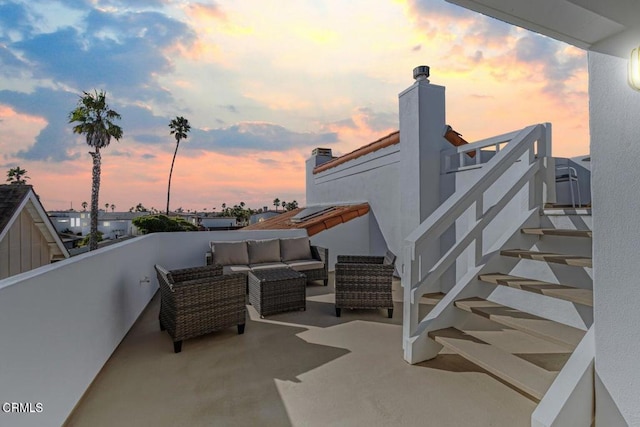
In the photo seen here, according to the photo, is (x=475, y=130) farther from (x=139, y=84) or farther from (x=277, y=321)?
(x=139, y=84)

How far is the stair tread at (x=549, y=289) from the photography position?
6.45 feet

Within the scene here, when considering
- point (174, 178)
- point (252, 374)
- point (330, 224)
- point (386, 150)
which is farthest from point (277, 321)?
point (174, 178)

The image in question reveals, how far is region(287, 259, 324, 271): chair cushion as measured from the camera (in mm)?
5582

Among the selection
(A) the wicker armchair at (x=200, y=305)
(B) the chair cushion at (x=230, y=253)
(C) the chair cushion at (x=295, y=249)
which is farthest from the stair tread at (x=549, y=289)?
(B) the chair cushion at (x=230, y=253)

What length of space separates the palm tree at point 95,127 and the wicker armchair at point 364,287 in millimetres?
14932

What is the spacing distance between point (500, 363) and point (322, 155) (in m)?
10.1

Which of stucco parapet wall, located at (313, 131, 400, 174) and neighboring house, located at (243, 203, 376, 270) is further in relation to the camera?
neighboring house, located at (243, 203, 376, 270)

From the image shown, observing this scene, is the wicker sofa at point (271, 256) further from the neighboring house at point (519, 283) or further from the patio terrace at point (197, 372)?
the patio terrace at point (197, 372)

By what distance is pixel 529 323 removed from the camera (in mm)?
2225

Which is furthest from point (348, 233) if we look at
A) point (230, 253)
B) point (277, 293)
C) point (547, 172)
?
point (547, 172)

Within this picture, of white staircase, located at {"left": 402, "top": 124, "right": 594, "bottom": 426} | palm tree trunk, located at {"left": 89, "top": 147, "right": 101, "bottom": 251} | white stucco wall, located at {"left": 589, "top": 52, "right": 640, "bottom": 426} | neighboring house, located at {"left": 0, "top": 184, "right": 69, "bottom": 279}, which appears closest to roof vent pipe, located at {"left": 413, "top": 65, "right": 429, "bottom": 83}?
white staircase, located at {"left": 402, "top": 124, "right": 594, "bottom": 426}

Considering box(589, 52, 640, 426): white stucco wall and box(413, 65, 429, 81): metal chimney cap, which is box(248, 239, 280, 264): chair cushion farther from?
box(589, 52, 640, 426): white stucco wall

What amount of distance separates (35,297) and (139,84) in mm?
7249

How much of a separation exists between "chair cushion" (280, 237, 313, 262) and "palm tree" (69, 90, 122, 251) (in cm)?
1289
